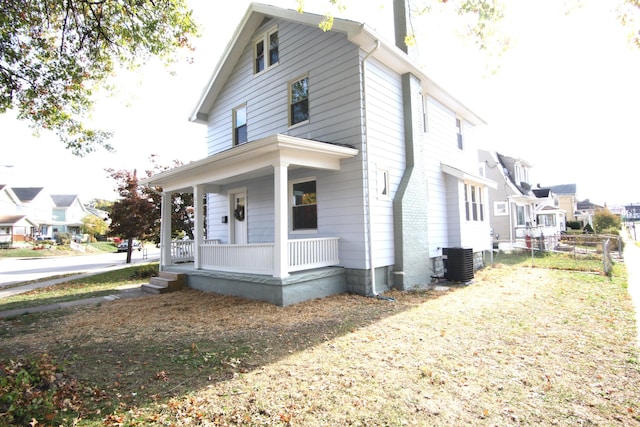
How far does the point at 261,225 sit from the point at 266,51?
582 centimetres

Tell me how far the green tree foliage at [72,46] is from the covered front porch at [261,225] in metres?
3.03

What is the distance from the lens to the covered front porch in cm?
716

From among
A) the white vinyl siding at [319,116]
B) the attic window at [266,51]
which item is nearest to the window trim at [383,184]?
the white vinyl siding at [319,116]

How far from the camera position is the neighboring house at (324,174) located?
25.7 feet

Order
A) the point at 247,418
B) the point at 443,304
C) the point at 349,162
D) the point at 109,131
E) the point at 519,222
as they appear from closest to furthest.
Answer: the point at 247,418
the point at 443,304
the point at 349,162
the point at 109,131
the point at 519,222

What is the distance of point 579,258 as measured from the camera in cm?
1420

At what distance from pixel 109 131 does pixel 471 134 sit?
13.7m

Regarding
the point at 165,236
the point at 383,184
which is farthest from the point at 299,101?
the point at 165,236

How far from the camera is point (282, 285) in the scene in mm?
7012

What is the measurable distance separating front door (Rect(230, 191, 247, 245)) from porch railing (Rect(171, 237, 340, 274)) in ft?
6.56

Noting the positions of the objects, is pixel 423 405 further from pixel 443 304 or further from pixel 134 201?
pixel 134 201

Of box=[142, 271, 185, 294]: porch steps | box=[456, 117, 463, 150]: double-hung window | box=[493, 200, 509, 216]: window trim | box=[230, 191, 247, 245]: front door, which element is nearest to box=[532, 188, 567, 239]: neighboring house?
box=[493, 200, 509, 216]: window trim

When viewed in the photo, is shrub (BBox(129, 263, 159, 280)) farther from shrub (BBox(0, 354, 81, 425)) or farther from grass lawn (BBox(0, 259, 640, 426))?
shrub (BBox(0, 354, 81, 425))

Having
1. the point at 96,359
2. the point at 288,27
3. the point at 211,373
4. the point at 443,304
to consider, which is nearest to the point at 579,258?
the point at 443,304
